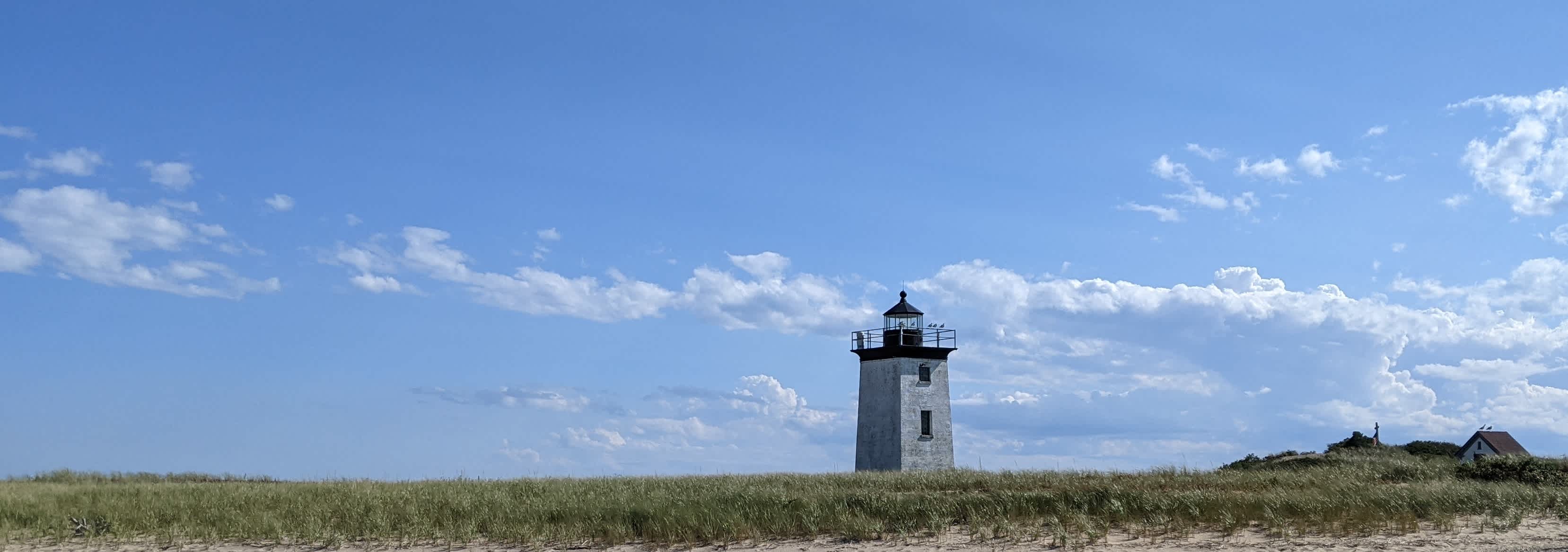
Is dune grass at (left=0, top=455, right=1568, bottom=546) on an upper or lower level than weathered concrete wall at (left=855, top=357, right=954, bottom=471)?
lower

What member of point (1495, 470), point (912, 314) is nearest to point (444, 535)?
point (1495, 470)

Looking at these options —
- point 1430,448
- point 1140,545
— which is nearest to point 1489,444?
point 1430,448

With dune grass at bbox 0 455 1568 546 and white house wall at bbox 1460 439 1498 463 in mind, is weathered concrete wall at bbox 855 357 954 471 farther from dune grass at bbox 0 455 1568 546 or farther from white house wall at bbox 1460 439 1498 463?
white house wall at bbox 1460 439 1498 463

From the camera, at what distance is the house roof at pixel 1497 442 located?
2621 inches

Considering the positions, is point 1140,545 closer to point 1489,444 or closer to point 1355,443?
point 1355,443

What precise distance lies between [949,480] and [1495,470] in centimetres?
1253

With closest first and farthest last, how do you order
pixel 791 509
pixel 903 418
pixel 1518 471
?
pixel 791 509, pixel 1518 471, pixel 903 418

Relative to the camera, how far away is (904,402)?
41.9 m

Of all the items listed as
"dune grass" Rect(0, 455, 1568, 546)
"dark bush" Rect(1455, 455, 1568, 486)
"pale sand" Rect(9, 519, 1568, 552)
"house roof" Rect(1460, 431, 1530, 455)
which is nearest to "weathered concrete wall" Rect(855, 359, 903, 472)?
"dune grass" Rect(0, 455, 1568, 546)

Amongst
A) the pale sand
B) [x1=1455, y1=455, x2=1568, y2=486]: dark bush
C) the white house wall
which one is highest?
the white house wall

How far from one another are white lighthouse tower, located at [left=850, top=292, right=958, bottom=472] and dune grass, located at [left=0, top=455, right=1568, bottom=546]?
1337cm

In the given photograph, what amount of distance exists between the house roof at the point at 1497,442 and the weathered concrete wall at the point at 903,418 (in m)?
40.0

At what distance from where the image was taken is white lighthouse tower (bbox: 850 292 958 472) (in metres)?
41.8

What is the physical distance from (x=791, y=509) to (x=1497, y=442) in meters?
62.3
